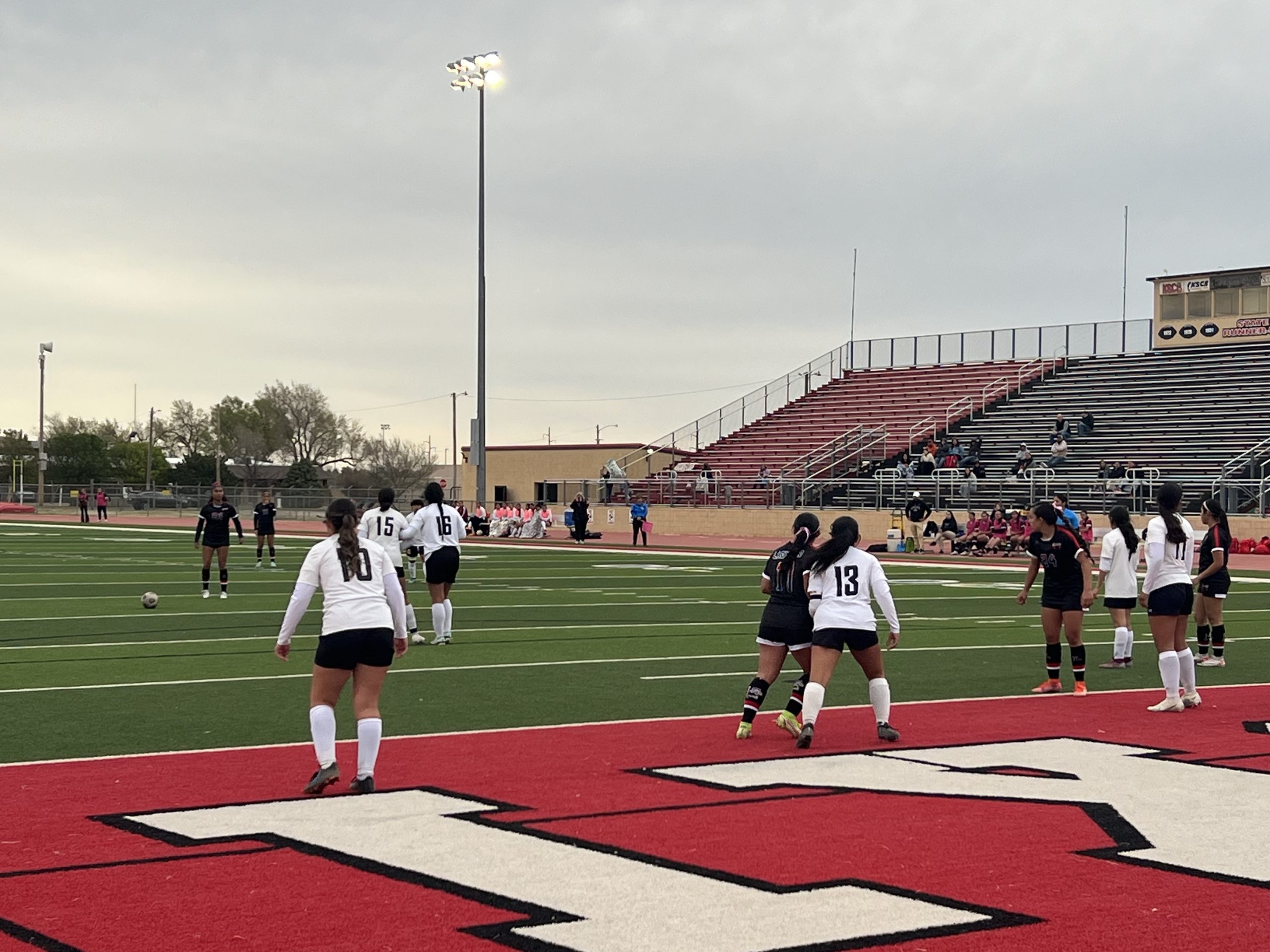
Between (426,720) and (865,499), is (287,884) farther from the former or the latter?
(865,499)

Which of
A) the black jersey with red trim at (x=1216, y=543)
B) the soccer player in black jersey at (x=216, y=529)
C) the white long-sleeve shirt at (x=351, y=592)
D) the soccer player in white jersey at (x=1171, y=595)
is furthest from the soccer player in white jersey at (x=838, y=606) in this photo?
the soccer player in black jersey at (x=216, y=529)

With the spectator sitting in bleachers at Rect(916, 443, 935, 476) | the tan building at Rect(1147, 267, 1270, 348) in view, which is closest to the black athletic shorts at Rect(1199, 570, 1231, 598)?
the spectator sitting in bleachers at Rect(916, 443, 935, 476)

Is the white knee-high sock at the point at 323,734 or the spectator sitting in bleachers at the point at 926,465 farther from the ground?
the spectator sitting in bleachers at the point at 926,465

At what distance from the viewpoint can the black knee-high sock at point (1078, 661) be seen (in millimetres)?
13930

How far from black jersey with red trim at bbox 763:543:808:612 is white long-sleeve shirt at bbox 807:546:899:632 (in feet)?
0.66

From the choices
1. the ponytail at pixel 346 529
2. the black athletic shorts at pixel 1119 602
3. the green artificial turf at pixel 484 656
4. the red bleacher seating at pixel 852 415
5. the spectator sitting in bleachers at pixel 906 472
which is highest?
the red bleacher seating at pixel 852 415

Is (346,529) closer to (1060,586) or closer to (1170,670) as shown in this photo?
(1170,670)

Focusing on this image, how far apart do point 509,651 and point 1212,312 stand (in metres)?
48.0

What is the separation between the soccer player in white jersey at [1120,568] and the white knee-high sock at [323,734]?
25.2ft

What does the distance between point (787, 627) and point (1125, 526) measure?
4.69 meters

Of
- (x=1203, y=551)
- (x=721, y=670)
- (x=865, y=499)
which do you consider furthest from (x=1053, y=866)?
(x=865, y=499)

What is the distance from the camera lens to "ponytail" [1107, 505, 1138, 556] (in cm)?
1414

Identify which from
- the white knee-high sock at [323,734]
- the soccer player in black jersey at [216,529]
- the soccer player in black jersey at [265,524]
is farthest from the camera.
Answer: the soccer player in black jersey at [265,524]

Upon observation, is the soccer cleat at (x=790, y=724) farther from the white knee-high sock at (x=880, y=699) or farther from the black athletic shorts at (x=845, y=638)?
the black athletic shorts at (x=845, y=638)
